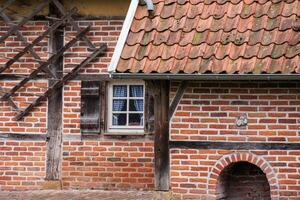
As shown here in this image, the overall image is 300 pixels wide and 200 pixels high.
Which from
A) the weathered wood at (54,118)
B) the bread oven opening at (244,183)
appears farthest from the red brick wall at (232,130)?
the weathered wood at (54,118)

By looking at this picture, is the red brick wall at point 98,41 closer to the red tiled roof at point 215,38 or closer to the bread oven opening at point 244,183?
the red tiled roof at point 215,38

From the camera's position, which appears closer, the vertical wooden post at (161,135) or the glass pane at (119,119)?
the vertical wooden post at (161,135)

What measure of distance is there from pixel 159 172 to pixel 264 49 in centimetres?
→ 224

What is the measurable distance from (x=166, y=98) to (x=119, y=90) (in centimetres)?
217

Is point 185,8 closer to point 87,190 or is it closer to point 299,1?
point 299,1

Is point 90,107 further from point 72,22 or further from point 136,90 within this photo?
point 72,22

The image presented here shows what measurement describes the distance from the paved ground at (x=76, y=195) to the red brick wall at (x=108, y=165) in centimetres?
21

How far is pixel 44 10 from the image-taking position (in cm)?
1070

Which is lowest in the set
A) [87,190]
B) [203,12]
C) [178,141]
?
[87,190]

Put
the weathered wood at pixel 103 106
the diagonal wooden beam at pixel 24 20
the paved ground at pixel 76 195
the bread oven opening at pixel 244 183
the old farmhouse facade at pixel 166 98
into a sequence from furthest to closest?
the weathered wood at pixel 103 106
the diagonal wooden beam at pixel 24 20
the paved ground at pixel 76 195
the bread oven opening at pixel 244 183
the old farmhouse facade at pixel 166 98

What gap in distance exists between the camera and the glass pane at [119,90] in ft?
34.8

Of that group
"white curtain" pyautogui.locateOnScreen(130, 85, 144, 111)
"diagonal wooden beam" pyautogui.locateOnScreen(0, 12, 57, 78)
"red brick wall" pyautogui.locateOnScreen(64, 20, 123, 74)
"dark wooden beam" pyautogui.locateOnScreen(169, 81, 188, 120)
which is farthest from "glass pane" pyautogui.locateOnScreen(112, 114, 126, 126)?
"dark wooden beam" pyautogui.locateOnScreen(169, 81, 188, 120)

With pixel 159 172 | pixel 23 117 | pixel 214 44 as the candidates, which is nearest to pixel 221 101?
pixel 214 44

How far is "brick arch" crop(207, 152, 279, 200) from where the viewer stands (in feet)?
26.9
